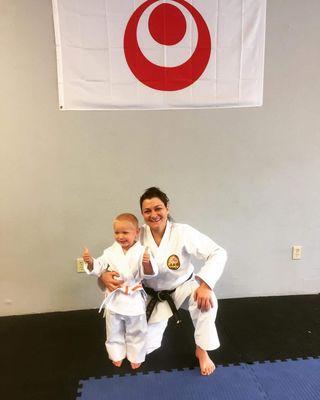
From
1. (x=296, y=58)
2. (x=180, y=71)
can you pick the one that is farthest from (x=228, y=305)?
(x=296, y=58)

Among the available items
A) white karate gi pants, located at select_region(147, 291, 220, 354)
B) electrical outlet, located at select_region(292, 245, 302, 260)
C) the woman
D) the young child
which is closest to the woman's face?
the woman

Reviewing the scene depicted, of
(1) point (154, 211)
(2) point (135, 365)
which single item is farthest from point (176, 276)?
(2) point (135, 365)

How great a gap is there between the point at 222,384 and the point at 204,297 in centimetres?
48

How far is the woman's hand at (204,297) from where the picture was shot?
1906 millimetres

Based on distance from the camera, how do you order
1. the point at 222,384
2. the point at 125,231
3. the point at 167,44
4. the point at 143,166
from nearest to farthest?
1. the point at 222,384
2. the point at 125,231
3. the point at 167,44
4. the point at 143,166

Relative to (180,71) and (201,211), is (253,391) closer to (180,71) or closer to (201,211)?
(201,211)

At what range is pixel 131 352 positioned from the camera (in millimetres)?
2008

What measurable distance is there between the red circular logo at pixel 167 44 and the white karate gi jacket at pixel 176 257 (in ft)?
3.76

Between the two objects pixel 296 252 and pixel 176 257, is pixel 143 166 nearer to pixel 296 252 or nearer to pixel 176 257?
pixel 176 257

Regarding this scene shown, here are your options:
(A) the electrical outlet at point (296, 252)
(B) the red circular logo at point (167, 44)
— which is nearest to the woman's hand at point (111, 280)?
(B) the red circular logo at point (167, 44)

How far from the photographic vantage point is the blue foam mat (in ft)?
5.69

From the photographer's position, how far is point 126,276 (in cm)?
198

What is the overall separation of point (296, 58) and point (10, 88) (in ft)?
7.47

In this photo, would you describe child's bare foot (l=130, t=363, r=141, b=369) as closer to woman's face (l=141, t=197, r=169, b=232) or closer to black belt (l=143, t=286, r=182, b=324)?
black belt (l=143, t=286, r=182, b=324)
